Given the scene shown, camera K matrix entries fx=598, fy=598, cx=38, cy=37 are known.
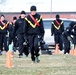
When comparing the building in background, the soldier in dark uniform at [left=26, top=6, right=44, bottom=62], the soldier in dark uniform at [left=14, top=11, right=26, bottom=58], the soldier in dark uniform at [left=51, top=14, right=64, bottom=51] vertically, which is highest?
the soldier in dark uniform at [left=26, top=6, right=44, bottom=62]

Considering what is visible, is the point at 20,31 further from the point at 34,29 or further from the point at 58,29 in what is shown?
the point at 58,29

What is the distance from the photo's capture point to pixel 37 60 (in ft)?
66.0

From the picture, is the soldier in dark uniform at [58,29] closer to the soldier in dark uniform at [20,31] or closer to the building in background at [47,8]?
the soldier in dark uniform at [20,31]

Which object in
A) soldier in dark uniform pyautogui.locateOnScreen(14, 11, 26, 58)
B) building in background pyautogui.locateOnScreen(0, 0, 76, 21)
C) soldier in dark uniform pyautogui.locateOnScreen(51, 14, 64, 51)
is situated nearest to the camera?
soldier in dark uniform pyautogui.locateOnScreen(14, 11, 26, 58)

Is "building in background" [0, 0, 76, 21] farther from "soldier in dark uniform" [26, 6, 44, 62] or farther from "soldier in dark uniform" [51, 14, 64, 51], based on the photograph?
"soldier in dark uniform" [26, 6, 44, 62]

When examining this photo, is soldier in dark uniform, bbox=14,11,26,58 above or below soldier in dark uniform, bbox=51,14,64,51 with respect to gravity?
above

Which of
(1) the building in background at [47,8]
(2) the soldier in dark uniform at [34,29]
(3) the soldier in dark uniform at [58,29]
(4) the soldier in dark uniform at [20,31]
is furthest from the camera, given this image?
(1) the building in background at [47,8]

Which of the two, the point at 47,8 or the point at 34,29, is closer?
the point at 34,29

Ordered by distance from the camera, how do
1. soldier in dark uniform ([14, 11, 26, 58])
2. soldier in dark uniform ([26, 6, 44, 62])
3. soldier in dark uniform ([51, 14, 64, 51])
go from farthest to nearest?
soldier in dark uniform ([51, 14, 64, 51]) < soldier in dark uniform ([14, 11, 26, 58]) < soldier in dark uniform ([26, 6, 44, 62])

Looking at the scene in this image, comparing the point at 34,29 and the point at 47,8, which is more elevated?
the point at 34,29

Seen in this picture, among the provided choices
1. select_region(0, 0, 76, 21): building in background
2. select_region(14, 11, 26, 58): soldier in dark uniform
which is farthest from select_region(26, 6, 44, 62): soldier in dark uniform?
select_region(0, 0, 76, 21): building in background

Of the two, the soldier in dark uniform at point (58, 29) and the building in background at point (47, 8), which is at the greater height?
the soldier in dark uniform at point (58, 29)

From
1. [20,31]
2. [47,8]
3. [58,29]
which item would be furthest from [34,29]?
[47,8]

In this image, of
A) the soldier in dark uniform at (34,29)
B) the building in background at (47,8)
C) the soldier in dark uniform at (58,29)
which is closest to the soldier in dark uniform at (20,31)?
the soldier in dark uniform at (34,29)
